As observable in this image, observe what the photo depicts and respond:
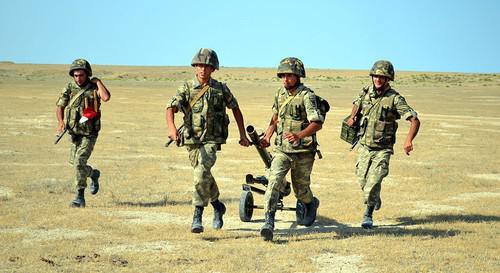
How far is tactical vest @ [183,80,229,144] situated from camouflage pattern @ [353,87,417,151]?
2217 millimetres

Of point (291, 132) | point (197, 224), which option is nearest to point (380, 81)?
point (291, 132)

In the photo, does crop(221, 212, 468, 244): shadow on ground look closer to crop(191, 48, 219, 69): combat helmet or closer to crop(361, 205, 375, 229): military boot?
crop(361, 205, 375, 229): military boot

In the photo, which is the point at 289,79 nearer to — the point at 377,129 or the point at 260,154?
the point at 260,154

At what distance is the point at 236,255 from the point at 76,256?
1840mm

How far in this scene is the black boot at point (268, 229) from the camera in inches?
321

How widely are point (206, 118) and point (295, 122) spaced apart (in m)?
1.17

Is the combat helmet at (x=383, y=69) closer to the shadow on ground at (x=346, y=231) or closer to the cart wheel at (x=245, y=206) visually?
the shadow on ground at (x=346, y=231)

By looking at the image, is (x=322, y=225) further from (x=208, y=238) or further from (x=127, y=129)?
(x=127, y=129)

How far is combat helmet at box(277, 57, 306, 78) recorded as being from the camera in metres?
8.36

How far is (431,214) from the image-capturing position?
10586mm

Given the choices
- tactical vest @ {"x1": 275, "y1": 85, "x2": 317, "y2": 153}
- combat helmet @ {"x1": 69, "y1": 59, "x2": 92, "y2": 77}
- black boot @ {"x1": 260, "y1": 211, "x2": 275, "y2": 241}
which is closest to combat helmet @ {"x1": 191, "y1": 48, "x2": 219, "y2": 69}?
tactical vest @ {"x1": 275, "y1": 85, "x2": 317, "y2": 153}

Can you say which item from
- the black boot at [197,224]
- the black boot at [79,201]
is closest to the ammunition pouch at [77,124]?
the black boot at [79,201]

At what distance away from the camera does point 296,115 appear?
8508mm

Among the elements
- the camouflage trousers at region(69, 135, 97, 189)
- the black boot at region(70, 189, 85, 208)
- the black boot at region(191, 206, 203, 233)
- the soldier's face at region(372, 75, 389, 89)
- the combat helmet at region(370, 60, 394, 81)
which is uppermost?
the combat helmet at region(370, 60, 394, 81)
